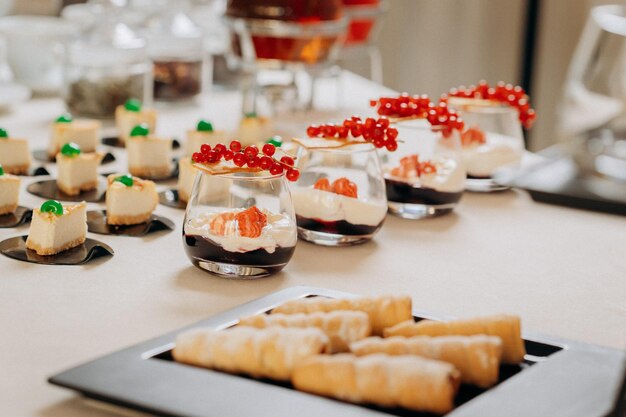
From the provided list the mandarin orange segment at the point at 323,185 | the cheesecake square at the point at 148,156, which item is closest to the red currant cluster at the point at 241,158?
the mandarin orange segment at the point at 323,185

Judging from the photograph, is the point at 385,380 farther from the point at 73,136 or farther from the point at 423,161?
the point at 73,136

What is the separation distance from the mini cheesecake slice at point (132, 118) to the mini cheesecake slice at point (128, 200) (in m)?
0.57

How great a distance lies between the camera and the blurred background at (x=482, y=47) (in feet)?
13.6

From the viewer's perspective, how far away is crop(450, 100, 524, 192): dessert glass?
6.39ft

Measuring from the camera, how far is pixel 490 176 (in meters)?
1.97

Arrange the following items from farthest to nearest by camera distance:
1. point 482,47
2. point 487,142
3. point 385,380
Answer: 1. point 482,47
2. point 487,142
3. point 385,380

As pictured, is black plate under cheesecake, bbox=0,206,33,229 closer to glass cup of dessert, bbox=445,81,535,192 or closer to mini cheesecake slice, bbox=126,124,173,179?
mini cheesecake slice, bbox=126,124,173,179

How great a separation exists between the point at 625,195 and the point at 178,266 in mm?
683

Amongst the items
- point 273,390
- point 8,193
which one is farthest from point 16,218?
point 273,390

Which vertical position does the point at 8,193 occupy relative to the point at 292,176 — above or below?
below

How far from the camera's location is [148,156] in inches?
75.1

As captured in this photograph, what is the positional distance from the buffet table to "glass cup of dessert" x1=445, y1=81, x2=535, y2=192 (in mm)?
122

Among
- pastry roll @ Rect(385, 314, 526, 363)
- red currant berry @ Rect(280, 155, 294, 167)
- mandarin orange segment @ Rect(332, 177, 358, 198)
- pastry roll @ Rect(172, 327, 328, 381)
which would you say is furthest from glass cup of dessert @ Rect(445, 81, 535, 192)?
pastry roll @ Rect(172, 327, 328, 381)

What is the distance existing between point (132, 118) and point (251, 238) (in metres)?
0.92
